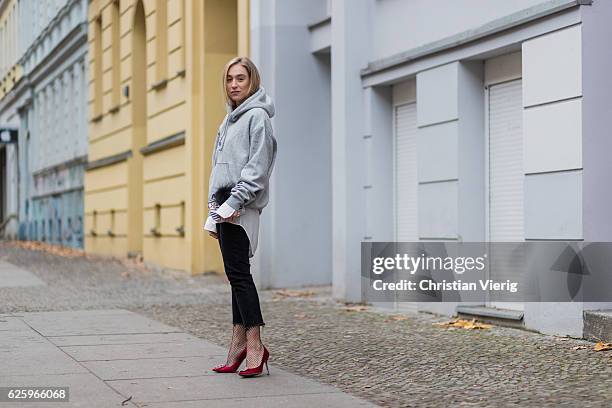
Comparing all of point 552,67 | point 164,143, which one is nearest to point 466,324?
point 552,67

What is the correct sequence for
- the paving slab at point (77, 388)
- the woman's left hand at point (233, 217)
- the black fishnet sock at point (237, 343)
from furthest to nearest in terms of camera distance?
the black fishnet sock at point (237, 343) < the woman's left hand at point (233, 217) < the paving slab at point (77, 388)

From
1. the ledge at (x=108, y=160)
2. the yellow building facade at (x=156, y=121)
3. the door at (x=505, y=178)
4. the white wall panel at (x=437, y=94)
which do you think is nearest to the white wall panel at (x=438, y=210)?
the door at (x=505, y=178)

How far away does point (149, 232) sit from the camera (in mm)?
19984

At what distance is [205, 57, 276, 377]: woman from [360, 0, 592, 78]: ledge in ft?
9.87

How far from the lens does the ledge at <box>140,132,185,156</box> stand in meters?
17.8

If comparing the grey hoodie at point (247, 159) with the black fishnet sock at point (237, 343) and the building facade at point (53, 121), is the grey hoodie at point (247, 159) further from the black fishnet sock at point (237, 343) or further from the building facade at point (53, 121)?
the building facade at point (53, 121)

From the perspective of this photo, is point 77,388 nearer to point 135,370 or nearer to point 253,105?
point 135,370

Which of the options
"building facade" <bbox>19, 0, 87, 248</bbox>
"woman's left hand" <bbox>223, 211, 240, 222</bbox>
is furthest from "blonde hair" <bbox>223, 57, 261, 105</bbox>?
"building facade" <bbox>19, 0, 87, 248</bbox>

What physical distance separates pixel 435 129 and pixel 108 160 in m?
13.7

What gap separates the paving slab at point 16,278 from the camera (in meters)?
15.6

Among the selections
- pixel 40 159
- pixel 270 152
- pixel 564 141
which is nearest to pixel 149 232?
pixel 564 141

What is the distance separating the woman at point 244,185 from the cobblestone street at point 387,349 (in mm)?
558

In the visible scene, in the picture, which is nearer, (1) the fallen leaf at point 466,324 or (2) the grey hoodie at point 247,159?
(2) the grey hoodie at point 247,159

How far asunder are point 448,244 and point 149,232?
9.94 m
